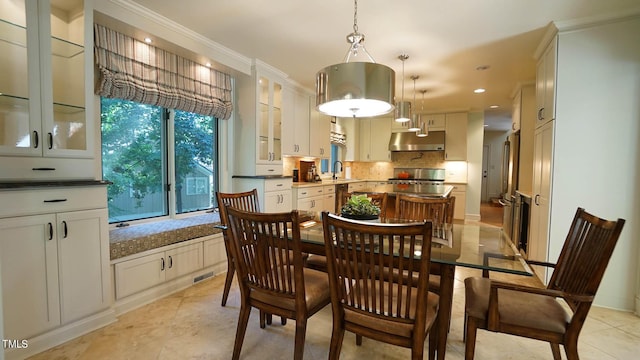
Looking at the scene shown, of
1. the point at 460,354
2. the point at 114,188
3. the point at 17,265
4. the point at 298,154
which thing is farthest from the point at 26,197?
the point at 298,154

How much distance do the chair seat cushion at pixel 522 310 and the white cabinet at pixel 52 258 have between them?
246cm

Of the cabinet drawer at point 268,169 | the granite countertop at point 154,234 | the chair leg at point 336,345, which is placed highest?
the cabinet drawer at point 268,169

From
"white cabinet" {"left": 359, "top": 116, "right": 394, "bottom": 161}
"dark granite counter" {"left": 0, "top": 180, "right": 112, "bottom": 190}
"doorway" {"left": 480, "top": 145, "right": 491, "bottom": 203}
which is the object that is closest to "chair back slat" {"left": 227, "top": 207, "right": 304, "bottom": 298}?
"dark granite counter" {"left": 0, "top": 180, "right": 112, "bottom": 190}

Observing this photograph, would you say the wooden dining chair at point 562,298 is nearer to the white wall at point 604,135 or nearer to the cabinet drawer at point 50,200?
the white wall at point 604,135

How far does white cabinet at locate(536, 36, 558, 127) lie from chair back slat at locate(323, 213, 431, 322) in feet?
7.54

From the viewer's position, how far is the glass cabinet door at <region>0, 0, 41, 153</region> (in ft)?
6.06

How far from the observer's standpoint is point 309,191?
4648mm

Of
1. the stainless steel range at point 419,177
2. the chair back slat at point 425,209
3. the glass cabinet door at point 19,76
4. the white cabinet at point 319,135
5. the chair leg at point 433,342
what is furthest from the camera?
the stainless steel range at point 419,177

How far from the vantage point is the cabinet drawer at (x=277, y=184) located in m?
3.76

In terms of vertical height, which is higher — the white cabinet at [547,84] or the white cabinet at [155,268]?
the white cabinet at [547,84]

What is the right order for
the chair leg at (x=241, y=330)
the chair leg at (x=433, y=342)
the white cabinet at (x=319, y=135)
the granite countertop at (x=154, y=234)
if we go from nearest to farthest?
the chair leg at (x=433, y=342), the chair leg at (x=241, y=330), the granite countertop at (x=154, y=234), the white cabinet at (x=319, y=135)

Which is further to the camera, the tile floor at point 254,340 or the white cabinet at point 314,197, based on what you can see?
the white cabinet at point 314,197

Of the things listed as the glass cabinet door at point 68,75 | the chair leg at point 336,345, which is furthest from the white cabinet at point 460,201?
the glass cabinet door at point 68,75

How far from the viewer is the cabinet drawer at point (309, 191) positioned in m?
4.41
